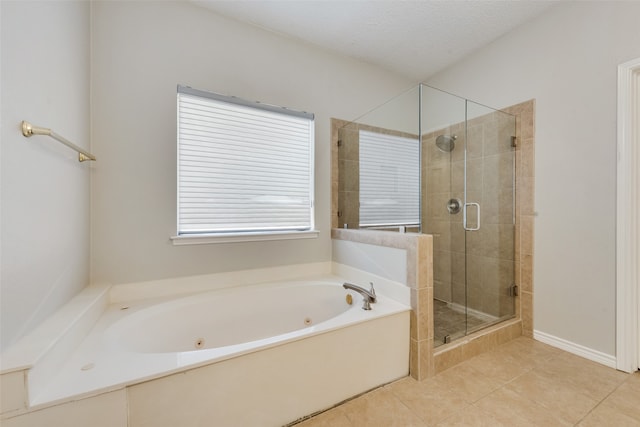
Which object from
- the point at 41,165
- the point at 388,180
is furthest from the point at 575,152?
the point at 41,165

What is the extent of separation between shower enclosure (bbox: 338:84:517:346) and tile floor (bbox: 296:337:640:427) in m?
0.50

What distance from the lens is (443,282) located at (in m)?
2.17

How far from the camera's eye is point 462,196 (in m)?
2.24

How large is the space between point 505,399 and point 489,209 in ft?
4.68

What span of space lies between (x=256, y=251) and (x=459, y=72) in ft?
8.88

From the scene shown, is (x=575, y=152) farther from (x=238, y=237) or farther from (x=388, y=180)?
(x=238, y=237)

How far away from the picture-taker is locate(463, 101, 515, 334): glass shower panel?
7.32 ft

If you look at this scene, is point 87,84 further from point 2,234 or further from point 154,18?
point 2,234

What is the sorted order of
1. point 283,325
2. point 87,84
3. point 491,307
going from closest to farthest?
point 87,84 < point 283,325 < point 491,307

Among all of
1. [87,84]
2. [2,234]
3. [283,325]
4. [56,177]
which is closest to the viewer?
[2,234]

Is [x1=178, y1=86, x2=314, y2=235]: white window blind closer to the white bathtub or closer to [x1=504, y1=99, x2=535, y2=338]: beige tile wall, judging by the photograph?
the white bathtub

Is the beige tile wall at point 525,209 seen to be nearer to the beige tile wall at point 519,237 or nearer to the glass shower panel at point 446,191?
the beige tile wall at point 519,237

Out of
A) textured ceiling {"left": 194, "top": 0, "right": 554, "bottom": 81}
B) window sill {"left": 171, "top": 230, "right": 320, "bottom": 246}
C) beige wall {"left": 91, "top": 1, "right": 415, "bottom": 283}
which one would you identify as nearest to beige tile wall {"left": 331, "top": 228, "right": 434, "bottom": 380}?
window sill {"left": 171, "top": 230, "right": 320, "bottom": 246}

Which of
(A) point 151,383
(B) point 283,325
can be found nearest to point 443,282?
(B) point 283,325
